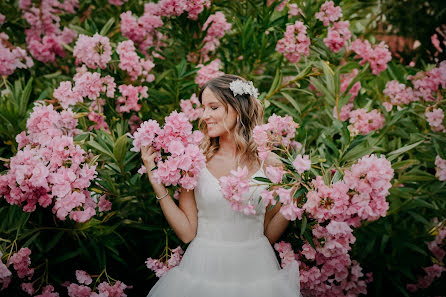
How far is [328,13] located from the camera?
2.60 meters

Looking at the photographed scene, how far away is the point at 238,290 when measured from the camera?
1.65 meters

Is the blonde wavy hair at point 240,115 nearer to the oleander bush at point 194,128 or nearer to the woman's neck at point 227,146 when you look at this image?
the woman's neck at point 227,146

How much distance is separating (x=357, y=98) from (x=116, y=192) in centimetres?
180

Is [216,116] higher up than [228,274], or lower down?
higher up

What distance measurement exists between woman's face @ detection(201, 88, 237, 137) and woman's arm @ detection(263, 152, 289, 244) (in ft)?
0.85

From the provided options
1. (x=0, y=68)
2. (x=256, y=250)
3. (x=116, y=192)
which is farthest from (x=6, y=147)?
(x=256, y=250)

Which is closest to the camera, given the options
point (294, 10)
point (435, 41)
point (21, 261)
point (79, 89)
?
point (21, 261)

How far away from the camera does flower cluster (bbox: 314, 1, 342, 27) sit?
259 centimetres

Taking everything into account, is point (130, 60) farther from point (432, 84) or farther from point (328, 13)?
point (432, 84)

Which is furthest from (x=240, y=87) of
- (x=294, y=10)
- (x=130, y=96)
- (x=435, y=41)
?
(x=435, y=41)

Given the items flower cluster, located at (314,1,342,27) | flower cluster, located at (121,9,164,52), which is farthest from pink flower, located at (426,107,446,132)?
flower cluster, located at (121,9,164,52)

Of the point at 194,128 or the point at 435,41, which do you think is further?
the point at 435,41

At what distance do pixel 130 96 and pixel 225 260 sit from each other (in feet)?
4.02

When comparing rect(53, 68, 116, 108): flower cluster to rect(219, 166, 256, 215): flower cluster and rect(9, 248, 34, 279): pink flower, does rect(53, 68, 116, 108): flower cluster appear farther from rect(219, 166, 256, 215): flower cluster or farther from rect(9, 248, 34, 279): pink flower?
rect(219, 166, 256, 215): flower cluster
